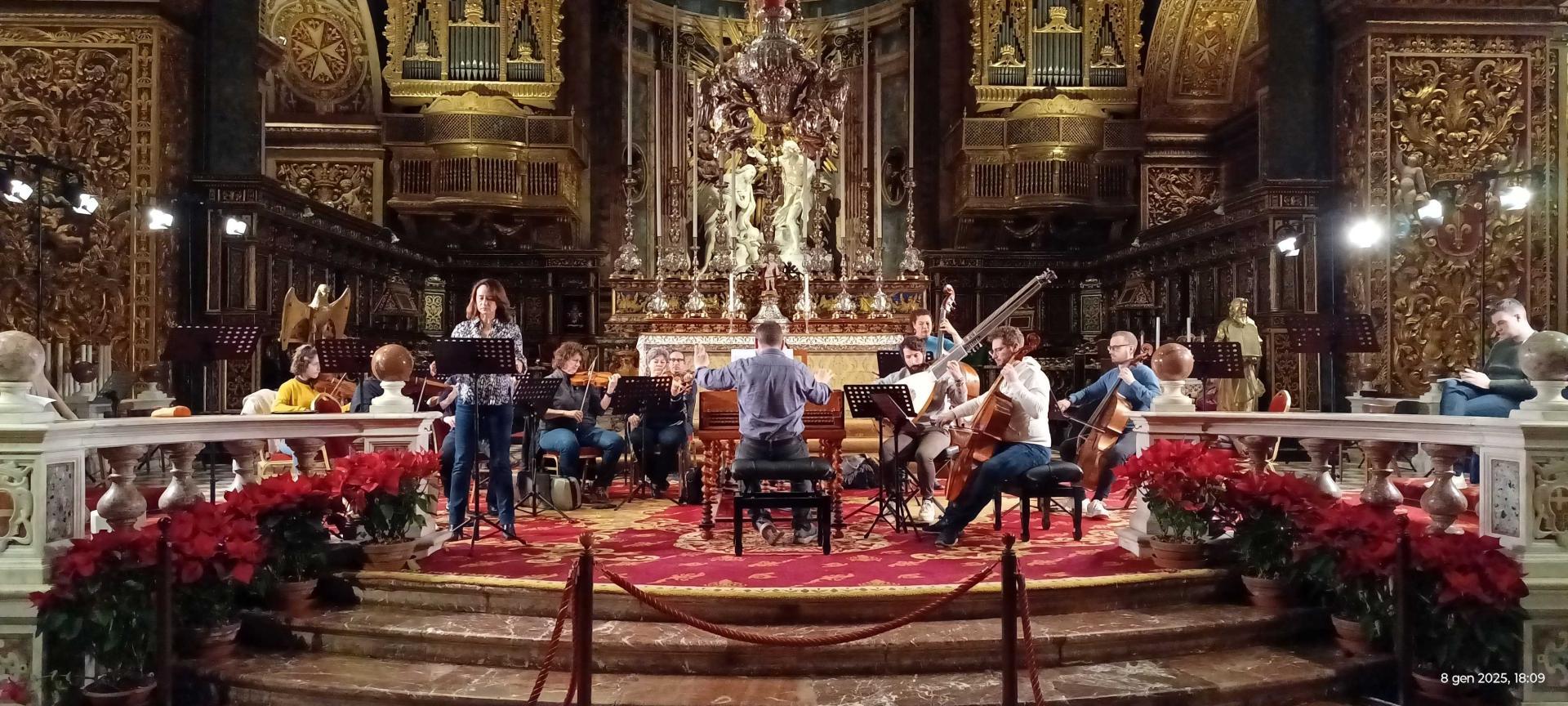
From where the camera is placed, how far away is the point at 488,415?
21.8 ft

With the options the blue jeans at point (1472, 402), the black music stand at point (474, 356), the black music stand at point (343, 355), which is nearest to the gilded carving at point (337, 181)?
the black music stand at point (343, 355)

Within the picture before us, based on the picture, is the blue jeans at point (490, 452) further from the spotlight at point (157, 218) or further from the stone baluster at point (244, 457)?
the spotlight at point (157, 218)

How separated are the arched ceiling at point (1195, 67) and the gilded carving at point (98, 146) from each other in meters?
13.5

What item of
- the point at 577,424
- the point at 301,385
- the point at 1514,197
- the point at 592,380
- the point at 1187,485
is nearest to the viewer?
the point at 1187,485

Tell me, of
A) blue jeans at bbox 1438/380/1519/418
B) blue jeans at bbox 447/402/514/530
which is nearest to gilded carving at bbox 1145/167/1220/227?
blue jeans at bbox 1438/380/1519/418

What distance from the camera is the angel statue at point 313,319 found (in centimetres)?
1048

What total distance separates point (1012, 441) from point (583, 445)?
3.88 m

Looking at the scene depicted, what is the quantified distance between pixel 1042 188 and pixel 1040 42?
2.25 metres

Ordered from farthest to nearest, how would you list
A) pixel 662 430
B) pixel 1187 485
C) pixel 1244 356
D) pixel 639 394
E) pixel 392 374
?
pixel 1244 356 < pixel 662 430 < pixel 639 394 < pixel 392 374 < pixel 1187 485

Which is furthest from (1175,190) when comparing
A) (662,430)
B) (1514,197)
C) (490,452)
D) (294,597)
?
(294,597)

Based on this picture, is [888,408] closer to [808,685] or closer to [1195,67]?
[808,685]

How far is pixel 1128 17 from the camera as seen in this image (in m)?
Result: 16.2

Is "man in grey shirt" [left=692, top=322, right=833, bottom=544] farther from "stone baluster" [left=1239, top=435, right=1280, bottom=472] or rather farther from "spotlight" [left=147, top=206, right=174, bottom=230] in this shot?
"spotlight" [left=147, top=206, right=174, bottom=230]

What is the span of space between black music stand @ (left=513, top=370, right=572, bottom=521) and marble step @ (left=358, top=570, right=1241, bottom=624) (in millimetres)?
Answer: 1653
